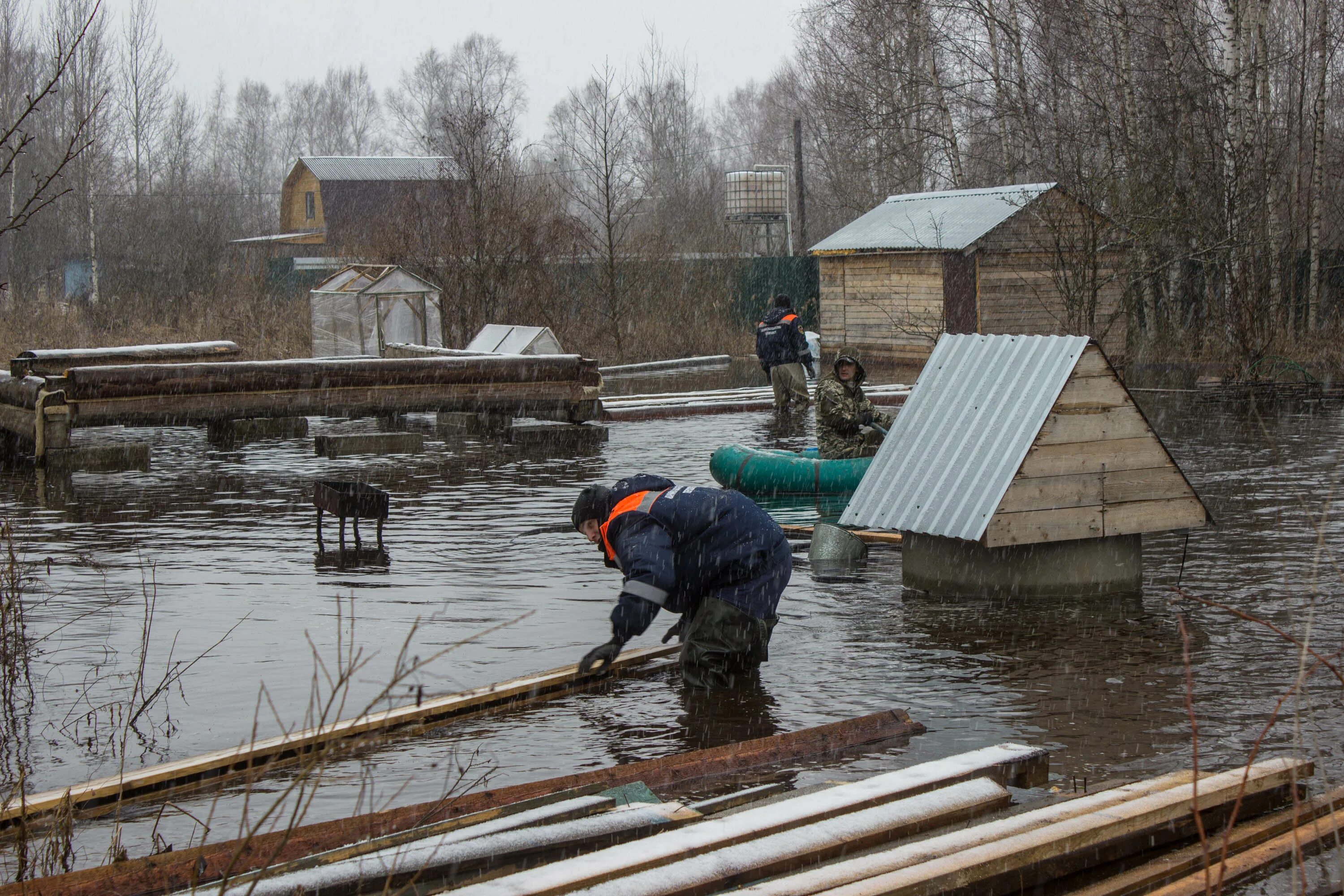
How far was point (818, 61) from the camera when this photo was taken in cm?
4778

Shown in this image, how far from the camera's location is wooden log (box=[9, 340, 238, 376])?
744 inches

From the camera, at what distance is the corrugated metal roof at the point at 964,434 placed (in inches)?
325

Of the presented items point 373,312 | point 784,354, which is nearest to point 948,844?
point 784,354

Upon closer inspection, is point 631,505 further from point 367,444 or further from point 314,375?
point 367,444

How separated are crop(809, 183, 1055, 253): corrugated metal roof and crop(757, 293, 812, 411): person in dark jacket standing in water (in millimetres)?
6551

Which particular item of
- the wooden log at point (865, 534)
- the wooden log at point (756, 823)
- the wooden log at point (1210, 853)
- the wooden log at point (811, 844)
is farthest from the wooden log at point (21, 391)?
the wooden log at point (1210, 853)

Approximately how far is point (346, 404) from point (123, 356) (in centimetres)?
516

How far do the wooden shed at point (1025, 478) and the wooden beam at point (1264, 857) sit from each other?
3435 mm

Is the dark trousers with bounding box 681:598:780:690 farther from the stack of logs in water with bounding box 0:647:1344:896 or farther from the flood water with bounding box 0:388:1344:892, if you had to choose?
the stack of logs in water with bounding box 0:647:1344:896

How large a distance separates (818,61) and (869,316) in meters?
20.6

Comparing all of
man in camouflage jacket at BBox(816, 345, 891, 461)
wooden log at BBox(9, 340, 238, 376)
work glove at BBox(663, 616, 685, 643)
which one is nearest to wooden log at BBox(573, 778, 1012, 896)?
work glove at BBox(663, 616, 685, 643)

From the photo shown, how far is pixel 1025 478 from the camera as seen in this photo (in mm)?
8195

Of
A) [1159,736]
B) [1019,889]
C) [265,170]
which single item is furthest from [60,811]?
[265,170]

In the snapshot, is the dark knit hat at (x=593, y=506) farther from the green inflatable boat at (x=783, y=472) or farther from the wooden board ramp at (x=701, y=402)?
the wooden board ramp at (x=701, y=402)
